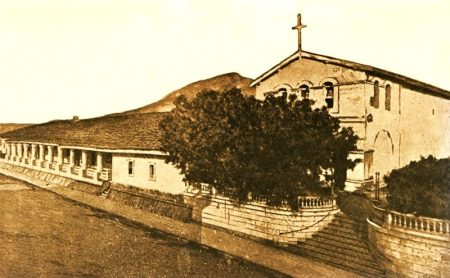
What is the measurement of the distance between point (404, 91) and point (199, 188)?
607cm

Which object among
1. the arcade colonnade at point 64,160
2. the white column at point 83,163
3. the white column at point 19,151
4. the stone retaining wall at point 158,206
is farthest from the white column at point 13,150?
the stone retaining wall at point 158,206

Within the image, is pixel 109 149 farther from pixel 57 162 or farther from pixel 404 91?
pixel 404 91

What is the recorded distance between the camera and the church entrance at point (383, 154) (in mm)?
9445

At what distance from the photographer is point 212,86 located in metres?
9.52

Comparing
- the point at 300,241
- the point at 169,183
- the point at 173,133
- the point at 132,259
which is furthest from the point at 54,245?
the point at 300,241

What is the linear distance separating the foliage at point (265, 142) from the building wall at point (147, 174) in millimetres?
1328

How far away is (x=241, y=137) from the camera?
9852 millimetres

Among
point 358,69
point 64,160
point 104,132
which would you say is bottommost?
point 64,160

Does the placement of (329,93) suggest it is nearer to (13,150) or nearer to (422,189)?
(422,189)

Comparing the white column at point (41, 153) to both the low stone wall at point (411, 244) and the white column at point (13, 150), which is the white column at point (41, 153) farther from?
the low stone wall at point (411, 244)

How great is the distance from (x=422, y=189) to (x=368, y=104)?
8.70ft

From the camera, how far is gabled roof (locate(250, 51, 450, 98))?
8.41m

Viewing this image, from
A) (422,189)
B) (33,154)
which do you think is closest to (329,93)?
(422,189)

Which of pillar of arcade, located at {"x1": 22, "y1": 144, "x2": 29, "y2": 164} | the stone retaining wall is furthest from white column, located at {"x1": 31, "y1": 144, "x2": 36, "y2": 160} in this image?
the stone retaining wall
